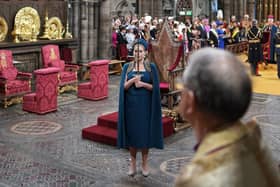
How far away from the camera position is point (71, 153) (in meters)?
6.60

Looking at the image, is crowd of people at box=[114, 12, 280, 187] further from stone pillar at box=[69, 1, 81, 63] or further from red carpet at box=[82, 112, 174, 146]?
stone pillar at box=[69, 1, 81, 63]

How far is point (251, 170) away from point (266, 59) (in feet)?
54.7

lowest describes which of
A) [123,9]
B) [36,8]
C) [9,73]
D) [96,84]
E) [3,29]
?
[96,84]

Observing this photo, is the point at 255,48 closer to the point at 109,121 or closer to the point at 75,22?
the point at 75,22

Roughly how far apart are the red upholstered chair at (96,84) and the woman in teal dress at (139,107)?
5.30 meters

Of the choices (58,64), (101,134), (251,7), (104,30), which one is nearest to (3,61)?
(58,64)

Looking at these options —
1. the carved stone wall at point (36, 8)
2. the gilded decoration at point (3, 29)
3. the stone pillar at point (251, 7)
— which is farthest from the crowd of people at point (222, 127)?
the stone pillar at point (251, 7)

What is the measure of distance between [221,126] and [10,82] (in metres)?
9.11

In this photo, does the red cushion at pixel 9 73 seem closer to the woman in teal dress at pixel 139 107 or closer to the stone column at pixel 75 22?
the stone column at pixel 75 22

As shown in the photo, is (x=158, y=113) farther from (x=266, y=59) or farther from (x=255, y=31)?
(x=266, y=59)

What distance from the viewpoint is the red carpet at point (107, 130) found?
23.4 ft

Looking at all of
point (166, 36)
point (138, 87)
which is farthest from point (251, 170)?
point (166, 36)

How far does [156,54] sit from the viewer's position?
30.3 ft

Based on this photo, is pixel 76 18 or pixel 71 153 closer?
pixel 71 153
